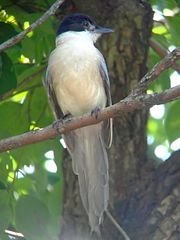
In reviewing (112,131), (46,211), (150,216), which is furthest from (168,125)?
(46,211)

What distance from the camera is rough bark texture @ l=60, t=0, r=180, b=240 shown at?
4.40m

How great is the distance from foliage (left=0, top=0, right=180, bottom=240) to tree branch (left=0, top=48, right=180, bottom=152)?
27.3 inches

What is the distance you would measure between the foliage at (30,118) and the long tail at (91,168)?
189mm

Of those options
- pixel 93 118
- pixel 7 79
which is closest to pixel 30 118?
pixel 7 79

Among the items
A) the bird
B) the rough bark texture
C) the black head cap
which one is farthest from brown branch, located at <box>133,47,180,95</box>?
the black head cap

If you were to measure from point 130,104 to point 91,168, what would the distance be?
1.51 metres

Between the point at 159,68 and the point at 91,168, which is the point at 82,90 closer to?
the point at 91,168

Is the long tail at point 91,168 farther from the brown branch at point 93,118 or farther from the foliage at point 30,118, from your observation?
the brown branch at point 93,118

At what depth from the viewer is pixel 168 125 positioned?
15.8 ft

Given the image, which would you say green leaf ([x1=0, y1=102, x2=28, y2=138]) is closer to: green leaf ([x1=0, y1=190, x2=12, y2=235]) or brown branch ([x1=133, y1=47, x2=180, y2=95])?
green leaf ([x1=0, y1=190, x2=12, y2=235])

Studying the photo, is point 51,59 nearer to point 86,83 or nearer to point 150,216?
point 86,83

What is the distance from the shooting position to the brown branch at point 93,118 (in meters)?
3.46

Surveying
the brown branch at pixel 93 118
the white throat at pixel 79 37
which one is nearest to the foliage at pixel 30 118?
the white throat at pixel 79 37

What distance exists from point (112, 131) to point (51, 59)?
693mm
